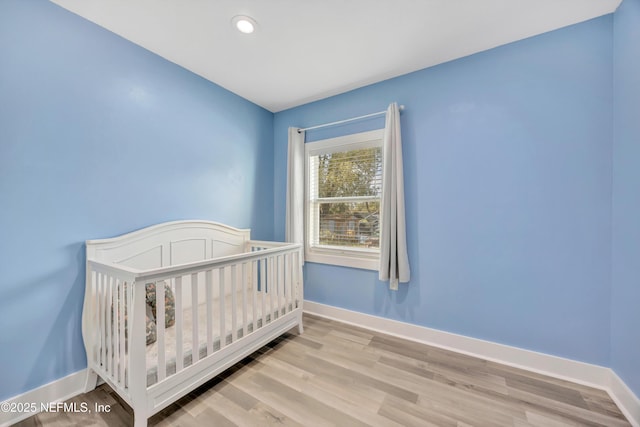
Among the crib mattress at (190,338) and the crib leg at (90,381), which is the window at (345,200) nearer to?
the crib mattress at (190,338)

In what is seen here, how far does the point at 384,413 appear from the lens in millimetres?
1353

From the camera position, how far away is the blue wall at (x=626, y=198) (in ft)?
4.31

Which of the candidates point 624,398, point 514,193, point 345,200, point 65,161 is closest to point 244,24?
point 65,161

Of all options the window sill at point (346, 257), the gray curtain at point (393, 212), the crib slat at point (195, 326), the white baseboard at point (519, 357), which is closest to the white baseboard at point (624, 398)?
A: the white baseboard at point (519, 357)

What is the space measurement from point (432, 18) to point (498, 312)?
6.91 ft

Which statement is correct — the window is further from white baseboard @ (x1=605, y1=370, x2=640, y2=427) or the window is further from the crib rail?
white baseboard @ (x1=605, y1=370, x2=640, y2=427)

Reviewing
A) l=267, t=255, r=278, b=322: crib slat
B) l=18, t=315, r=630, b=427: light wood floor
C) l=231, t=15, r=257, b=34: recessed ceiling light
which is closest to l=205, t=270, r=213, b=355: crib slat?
l=18, t=315, r=630, b=427: light wood floor

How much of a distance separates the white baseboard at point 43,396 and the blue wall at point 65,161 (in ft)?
0.14

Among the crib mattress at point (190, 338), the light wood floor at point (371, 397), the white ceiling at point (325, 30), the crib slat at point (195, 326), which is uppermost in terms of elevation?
the white ceiling at point (325, 30)

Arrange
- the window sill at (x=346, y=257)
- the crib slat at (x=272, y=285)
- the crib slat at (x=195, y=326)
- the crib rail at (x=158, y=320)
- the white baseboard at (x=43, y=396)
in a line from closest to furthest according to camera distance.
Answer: the crib rail at (x=158, y=320)
the white baseboard at (x=43, y=396)
the crib slat at (x=195, y=326)
the crib slat at (x=272, y=285)
the window sill at (x=346, y=257)

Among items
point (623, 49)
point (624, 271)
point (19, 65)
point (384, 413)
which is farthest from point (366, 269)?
point (19, 65)

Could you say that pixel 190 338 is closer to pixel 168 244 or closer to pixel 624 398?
pixel 168 244

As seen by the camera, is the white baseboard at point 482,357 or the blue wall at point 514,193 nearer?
the white baseboard at point 482,357

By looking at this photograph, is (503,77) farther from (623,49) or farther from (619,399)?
(619,399)
